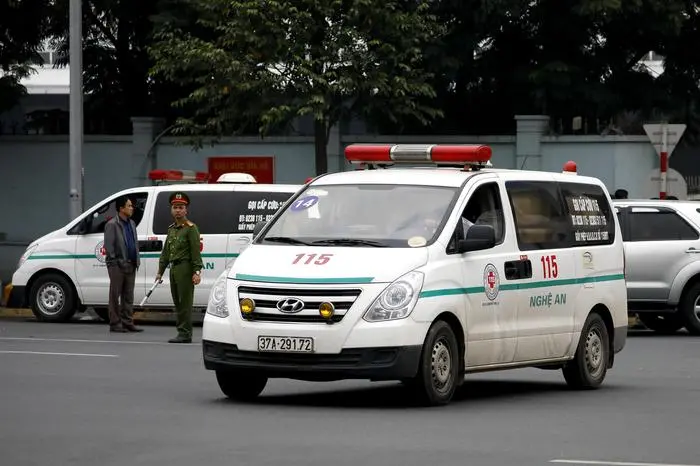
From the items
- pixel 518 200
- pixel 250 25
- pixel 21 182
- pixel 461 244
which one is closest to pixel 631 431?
pixel 461 244

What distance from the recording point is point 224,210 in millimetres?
23844

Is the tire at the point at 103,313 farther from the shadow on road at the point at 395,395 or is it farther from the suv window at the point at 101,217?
the shadow on road at the point at 395,395

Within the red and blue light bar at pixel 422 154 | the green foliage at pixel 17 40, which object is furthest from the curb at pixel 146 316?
the red and blue light bar at pixel 422 154

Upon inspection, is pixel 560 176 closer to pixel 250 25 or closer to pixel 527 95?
pixel 250 25

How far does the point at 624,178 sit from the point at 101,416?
2138 cm

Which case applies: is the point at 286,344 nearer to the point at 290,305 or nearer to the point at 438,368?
the point at 290,305

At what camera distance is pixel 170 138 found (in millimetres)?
34531

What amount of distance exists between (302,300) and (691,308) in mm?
11700

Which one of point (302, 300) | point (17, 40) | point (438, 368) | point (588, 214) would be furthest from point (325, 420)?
point (17, 40)

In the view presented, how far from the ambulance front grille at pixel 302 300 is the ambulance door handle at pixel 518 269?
182 centimetres

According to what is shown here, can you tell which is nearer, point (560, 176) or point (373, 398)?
point (373, 398)

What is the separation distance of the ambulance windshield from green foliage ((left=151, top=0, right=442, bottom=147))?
16302 millimetres

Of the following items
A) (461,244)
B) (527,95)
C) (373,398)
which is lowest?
(373,398)

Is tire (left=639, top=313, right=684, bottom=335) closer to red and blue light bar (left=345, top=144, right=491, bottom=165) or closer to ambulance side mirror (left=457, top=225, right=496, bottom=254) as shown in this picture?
red and blue light bar (left=345, top=144, right=491, bottom=165)
